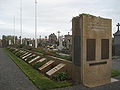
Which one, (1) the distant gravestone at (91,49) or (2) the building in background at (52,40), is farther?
(2) the building in background at (52,40)

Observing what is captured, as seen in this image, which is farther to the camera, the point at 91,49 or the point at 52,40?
the point at 52,40

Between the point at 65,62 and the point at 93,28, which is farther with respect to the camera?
the point at 65,62

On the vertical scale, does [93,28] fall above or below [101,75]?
above

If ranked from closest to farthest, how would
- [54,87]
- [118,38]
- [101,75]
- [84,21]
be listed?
[54,87] < [84,21] < [101,75] < [118,38]

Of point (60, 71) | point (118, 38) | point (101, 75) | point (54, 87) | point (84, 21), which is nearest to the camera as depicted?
point (54, 87)

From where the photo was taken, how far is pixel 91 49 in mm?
8758

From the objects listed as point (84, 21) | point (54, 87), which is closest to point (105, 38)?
point (84, 21)

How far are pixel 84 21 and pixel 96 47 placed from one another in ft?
5.01

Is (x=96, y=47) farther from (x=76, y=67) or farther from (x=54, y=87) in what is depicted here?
(x=54, y=87)

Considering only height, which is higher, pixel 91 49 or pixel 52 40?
pixel 52 40

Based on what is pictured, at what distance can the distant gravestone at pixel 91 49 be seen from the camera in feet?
27.7

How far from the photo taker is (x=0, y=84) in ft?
28.4

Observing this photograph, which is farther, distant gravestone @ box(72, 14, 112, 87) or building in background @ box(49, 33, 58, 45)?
building in background @ box(49, 33, 58, 45)

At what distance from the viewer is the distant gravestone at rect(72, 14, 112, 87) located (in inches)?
333
